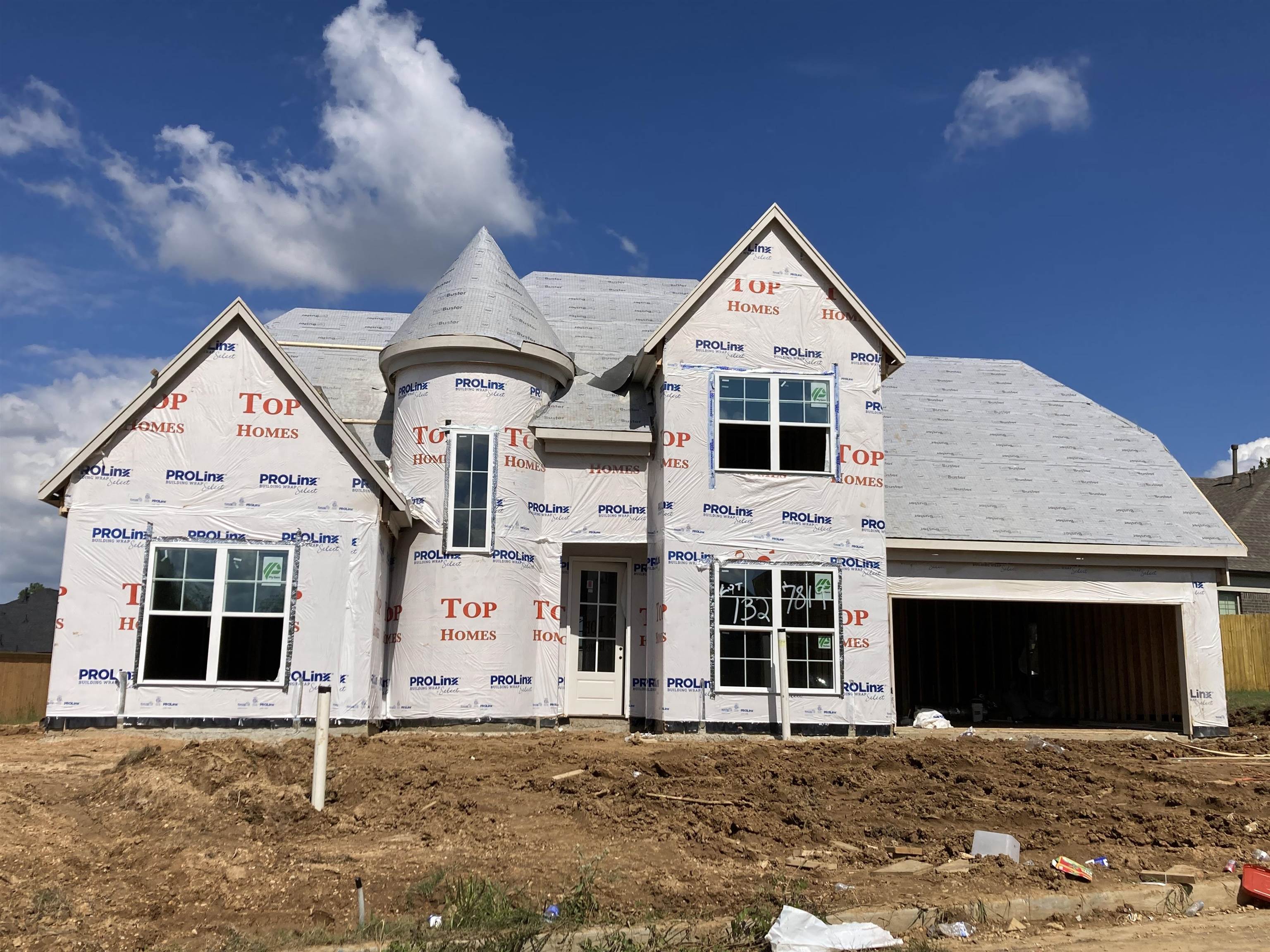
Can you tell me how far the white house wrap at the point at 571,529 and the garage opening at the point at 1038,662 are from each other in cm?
15

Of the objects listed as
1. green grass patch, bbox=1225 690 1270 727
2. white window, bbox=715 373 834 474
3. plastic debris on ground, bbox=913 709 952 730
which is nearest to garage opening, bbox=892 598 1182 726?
green grass patch, bbox=1225 690 1270 727

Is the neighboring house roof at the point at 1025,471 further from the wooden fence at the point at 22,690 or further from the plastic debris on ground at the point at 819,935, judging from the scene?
the wooden fence at the point at 22,690

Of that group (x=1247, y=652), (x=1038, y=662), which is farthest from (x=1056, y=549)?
(x=1247, y=652)

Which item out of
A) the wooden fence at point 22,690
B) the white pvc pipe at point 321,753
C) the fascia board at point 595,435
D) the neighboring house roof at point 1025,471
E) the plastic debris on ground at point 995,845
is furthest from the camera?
the wooden fence at point 22,690

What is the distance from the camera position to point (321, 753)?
9.19 m

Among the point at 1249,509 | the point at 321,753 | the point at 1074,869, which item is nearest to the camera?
the point at 1074,869

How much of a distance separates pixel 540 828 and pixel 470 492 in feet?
25.1

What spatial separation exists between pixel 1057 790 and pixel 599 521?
26.5 feet

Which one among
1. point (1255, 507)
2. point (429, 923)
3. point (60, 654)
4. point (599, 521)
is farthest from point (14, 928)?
point (1255, 507)

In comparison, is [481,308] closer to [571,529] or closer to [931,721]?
[571,529]

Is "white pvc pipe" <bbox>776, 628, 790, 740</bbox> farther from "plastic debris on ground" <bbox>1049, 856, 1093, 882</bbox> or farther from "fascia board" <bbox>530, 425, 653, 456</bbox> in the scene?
"plastic debris on ground" <bbox>1049, 856, 1093, 882</bbox>

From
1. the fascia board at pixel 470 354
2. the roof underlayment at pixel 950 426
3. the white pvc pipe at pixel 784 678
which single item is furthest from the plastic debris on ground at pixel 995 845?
the fascia board at pixel 470 354

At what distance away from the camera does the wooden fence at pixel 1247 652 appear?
82.7ft

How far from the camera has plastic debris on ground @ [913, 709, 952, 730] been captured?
17.4 m
